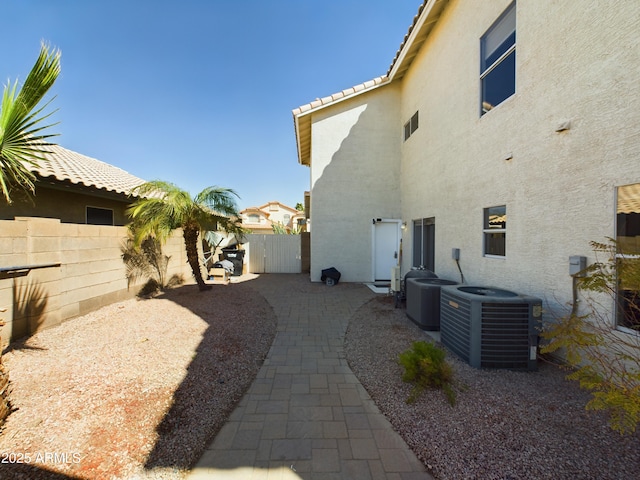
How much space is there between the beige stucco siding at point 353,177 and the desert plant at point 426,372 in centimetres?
712

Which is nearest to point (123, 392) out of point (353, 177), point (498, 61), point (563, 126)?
point (563, 126)

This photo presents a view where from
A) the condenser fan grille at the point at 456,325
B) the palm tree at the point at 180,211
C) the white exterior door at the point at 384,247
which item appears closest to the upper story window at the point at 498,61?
the condenser fan grille at the point at 456,325

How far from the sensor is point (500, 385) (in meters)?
3.22

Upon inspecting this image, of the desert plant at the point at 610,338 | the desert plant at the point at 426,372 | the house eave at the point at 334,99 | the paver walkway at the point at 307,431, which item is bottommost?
the paver walkway at the point at 307,431

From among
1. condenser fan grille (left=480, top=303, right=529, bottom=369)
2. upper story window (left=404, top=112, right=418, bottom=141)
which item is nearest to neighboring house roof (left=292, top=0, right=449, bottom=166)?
upper story window (left=404, top=112, right=418, bottom=141)

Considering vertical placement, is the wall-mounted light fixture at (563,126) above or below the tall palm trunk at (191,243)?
above

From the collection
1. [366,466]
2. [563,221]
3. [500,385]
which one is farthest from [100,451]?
[563,221]

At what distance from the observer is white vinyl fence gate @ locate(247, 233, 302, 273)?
1354 centimetres

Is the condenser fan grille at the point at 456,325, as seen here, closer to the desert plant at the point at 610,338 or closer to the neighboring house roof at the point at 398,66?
the desert plant at the point at 610,338

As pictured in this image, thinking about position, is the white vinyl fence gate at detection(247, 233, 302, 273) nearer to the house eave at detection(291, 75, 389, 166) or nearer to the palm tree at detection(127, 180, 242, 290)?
the palm tree at detection(127, 180, 242, 290)

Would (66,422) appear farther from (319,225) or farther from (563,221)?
(319,225)

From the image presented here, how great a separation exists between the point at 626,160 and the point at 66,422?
21.7 feet

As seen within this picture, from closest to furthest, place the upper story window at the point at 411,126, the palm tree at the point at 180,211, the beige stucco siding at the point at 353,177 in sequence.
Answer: the palm tree at the point at 180,211, the upper story window at the point at 411,126, the beige stucco siding at the point at 353,177

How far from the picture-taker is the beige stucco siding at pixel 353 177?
1030 cm
